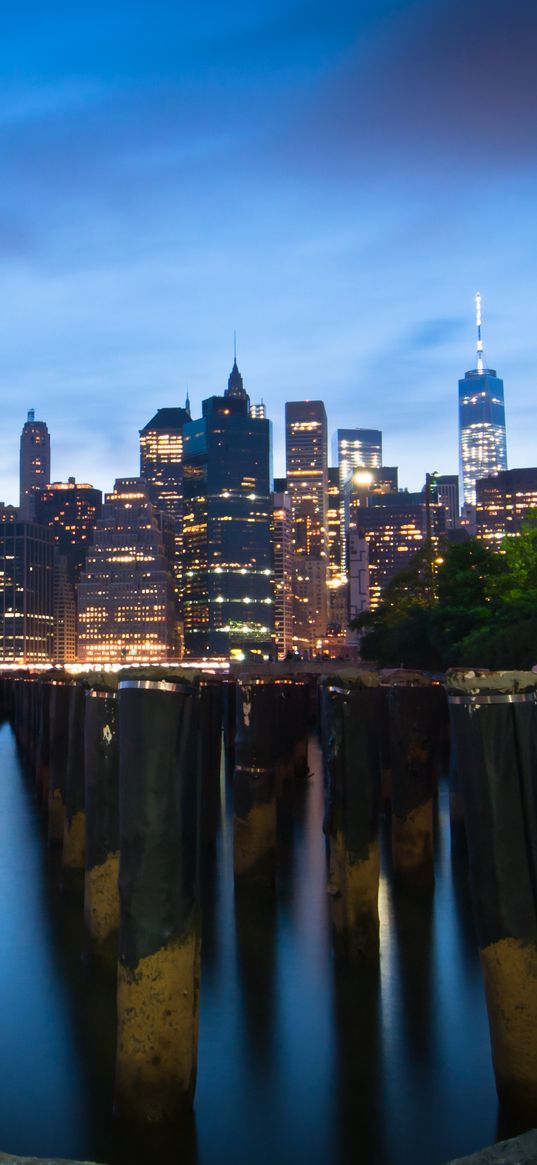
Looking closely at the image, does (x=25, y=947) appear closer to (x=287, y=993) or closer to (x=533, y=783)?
(x=287, y=993)

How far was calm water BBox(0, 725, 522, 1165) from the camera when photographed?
9.16 meters

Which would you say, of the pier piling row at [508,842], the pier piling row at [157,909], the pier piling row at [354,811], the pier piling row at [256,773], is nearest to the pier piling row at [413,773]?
the pier piling row at [256,773]

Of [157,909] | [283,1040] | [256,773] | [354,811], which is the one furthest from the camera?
[256,773]

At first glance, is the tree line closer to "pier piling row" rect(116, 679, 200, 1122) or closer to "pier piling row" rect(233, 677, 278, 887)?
Answer: "pier piling row" rect(233, 677, 278, 887)

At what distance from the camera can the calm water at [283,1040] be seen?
361 inches

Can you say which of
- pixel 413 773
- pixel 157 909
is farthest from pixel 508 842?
pixel 413 773

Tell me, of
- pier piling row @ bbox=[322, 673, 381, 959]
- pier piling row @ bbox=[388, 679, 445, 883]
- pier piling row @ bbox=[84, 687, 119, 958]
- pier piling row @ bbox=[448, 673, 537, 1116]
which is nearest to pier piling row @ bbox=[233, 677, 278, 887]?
pier piling row @ bbox=[388, 679, 445, 883]

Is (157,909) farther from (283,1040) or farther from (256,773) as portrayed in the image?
(256,773)

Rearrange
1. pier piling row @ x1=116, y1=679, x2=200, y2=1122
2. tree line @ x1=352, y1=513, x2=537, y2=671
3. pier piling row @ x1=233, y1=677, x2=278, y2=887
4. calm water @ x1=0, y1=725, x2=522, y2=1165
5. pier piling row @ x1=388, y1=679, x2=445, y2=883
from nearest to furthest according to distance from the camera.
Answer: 1. pier piling row @ x1=116, y1=679, x2=200, y2=1122
2. calm water @ x1=0, y1=725, x2=522, y2=1165
3. pier piling row @ x1=233, y1=677, x2=278, y2=887
4. pier piling row @ x1=388, y1=679, x2=445, y2=883
5. tree line @ x1=352, y1=513, x2=537, y2=671

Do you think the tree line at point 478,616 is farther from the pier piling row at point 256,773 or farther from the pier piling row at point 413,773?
the pier piling row at point 256,773

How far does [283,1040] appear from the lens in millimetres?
11570

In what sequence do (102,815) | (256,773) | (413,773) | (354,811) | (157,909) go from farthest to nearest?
(413,773) → (256,773) → (102,815) → (354,811) → (157,909)

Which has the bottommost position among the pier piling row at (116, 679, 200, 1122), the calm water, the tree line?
the calm water

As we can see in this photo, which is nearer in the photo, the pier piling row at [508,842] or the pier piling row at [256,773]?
the pier piling row at [508,842]
